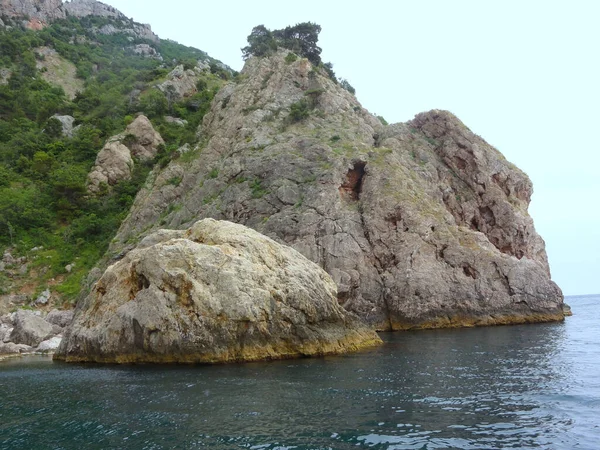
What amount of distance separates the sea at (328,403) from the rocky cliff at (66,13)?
15238 centimetres

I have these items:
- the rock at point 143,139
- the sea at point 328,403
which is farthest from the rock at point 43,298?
the rock at point 143,139

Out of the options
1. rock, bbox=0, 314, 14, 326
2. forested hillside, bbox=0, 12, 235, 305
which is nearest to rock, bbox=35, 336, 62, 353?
rock, bbox=0, 314, 14, 326

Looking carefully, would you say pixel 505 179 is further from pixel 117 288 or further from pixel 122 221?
pixel 122 221

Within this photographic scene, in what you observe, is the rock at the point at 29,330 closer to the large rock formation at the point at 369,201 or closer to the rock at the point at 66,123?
the large rock formation at the point at 369,201

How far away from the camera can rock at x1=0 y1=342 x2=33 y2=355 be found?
119 ft

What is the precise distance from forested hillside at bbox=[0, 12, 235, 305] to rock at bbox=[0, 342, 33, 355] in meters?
14.5

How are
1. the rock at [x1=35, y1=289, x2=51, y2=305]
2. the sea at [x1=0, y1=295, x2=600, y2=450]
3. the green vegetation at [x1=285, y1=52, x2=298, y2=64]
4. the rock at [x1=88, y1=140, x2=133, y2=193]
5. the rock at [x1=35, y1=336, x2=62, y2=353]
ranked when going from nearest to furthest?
1. the sea at [x1=0, y1=295, x2=600, y2=450]
2. the rock at [x1=35, y1=336, x2=62, y2=353]
3. the rock at [x1=35, y1=289, x2=51, y2=305]
4. the rock at [x1=88, y1=140, x2=133, y2=193]
5. the green vegetation at [x1=285, y1=52, x2=298, y2=64]

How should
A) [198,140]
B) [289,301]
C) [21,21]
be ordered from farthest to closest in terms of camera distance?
1. [21,21]
2. [198,140]
3. [289,301]

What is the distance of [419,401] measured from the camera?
1559cm

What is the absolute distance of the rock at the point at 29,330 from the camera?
39000mm

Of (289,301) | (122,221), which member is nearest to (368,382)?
(289,301)

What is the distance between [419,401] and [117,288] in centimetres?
2233

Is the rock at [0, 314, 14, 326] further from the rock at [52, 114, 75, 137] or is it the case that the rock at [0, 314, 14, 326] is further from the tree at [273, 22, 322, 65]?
the tree at [273, 22, 322, 65]

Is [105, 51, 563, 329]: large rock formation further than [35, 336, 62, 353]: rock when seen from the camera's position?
Yes
